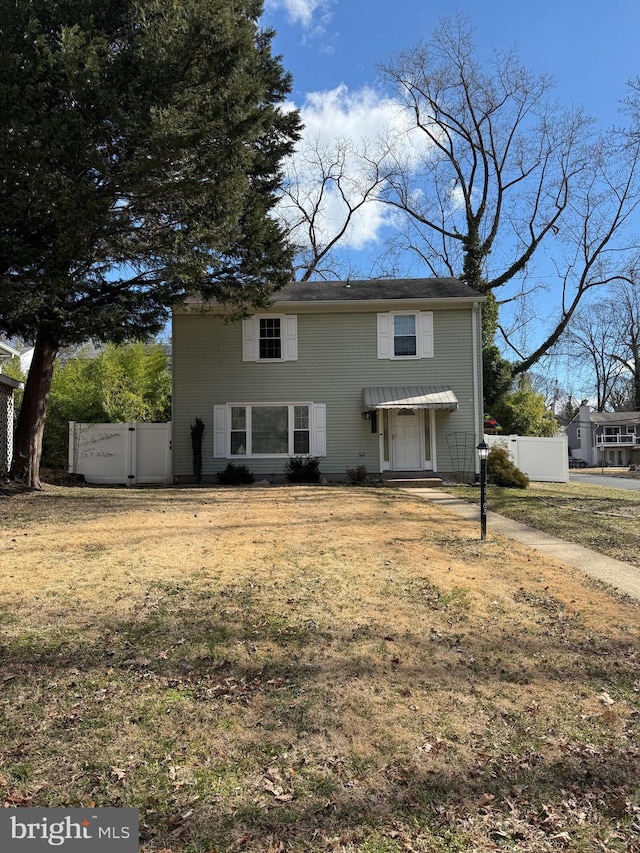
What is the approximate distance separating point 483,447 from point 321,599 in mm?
3617

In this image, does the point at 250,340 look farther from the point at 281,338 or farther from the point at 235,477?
the point at 235,477

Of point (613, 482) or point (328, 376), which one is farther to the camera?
point (613, 482)

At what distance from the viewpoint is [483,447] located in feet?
24.0

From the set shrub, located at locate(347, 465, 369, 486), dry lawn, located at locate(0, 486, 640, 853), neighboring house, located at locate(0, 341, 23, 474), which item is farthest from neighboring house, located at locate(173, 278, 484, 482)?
dry lawn, located at locate(0, 486, 640, 853)

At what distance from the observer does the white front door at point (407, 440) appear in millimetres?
16438

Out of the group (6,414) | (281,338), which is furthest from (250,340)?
(6,414)

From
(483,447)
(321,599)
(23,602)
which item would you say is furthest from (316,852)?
(483,447)

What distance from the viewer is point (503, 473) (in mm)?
15719

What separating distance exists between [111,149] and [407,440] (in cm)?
1051

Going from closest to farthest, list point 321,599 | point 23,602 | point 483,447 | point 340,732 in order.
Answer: point 340,732 → point 23,602 → point 321,599 → point 483,447

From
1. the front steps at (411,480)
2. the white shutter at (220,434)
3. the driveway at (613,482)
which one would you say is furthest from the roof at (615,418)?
the white shutter at (220,434)

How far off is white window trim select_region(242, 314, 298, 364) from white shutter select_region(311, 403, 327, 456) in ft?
5.25

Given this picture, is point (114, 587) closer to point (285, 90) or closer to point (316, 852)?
point (316, 852)

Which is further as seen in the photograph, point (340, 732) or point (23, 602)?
point (23, 602)
